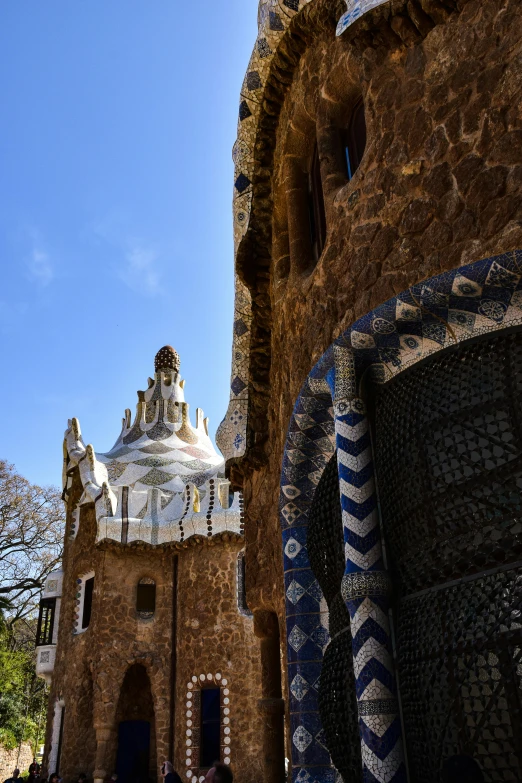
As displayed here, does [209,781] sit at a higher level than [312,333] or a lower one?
lower

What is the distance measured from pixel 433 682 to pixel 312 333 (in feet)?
7.04

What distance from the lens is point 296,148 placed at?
529 centimetres

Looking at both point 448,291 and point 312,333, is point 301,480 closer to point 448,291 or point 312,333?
point 312,333

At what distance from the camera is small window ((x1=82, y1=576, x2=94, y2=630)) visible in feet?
44.6

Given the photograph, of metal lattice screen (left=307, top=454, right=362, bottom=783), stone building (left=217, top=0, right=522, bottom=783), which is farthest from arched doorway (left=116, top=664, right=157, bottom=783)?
metal lattice screen (left=307, top=454, right=362, bottom=783)

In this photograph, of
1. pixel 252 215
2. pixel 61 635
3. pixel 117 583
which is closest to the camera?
pixel 252 215

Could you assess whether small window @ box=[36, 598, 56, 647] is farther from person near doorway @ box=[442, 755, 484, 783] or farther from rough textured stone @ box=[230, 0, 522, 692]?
person near doorway @ box=[442, 755, 484, 783]

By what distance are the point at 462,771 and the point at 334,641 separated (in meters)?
1.56

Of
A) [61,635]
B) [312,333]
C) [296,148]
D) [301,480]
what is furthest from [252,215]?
[61,635]

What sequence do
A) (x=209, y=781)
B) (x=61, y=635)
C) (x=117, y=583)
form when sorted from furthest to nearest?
(x=61, y=635) < (x=117, y=583) < (x=209, y=781)

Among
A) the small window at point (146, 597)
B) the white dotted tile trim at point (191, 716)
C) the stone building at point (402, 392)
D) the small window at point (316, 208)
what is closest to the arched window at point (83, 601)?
the small window at point (146, 597)

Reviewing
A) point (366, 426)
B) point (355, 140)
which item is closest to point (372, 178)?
point (355, 140)

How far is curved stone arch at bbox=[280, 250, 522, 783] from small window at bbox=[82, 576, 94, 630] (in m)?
10.1

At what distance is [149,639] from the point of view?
509 inches
